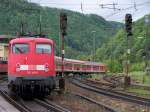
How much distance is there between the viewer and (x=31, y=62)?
2503 cm

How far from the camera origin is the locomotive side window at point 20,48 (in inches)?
999

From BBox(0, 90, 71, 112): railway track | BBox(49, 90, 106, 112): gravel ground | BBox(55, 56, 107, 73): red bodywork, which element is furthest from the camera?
BBox(55, 56, 107, 73): red bodywork

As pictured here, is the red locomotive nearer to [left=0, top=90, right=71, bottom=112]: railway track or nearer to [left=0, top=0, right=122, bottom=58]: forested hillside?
[left=0, top=0, right=122, bottom=58]: forested hillside

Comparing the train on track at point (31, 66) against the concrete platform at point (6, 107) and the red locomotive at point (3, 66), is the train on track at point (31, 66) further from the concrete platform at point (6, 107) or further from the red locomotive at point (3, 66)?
the red locomotive at point (3, 66)

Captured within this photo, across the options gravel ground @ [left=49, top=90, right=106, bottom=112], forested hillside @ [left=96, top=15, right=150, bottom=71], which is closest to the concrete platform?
gravel ground @ [left=49, top=90, right=106, bottom=112]

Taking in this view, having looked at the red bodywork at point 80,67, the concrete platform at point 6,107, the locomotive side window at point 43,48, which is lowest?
the concrete platform at point 6,107

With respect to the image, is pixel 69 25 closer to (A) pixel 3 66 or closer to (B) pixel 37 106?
(A) pixel 3 66

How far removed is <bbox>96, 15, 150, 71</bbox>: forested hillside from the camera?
11031 centimetres

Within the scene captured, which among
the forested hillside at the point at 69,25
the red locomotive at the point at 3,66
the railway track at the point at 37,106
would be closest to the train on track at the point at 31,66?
the railway track at the point at 37,106

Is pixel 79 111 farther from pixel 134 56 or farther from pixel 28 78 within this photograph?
pixel 134 56

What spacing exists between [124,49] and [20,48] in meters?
97.9

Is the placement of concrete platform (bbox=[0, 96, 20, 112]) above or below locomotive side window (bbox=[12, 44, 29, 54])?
below

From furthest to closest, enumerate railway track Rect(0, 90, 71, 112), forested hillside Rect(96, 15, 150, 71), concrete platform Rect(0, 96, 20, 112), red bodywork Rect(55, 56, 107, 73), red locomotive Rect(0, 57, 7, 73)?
forested hillside Rect(96, 15, 150, 71), red bodywork Rect(55, 56, 107, 73), red locomotive Rect(0, 57, 7, 73), concrete platform Rect(0, 96, 20, 112), railway track Rect(0, 90, 71, 112)

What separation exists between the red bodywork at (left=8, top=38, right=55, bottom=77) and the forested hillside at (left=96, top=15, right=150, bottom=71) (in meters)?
77.8
